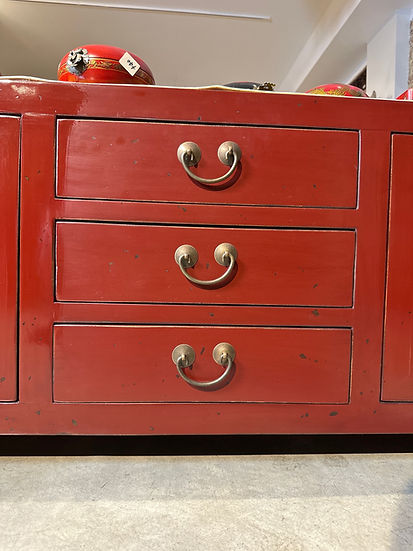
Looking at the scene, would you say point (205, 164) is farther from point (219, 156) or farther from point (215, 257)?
point (215, 257)

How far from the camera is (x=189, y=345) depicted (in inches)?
27.9

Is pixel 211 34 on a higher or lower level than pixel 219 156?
higher

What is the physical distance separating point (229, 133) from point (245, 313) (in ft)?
1.11

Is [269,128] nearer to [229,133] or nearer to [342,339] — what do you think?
[229,133]

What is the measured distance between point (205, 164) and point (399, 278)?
0.43 metres

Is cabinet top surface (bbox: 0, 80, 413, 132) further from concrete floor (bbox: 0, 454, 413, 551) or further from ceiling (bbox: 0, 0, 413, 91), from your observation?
ceiling (bbox: 0, 0, 413, 91)

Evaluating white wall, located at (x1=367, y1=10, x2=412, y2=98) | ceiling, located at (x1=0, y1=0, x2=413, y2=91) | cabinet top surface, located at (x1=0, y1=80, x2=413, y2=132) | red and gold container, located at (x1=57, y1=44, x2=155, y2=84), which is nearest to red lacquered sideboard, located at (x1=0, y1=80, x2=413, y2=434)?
cabinet top surface, located at (x1=0, y1=80, x2=413, y2=132)

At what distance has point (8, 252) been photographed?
0.69m

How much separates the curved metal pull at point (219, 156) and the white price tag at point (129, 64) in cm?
27

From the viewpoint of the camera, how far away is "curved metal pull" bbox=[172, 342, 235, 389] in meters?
0.69

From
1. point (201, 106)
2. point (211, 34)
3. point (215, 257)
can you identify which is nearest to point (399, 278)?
point (215, 257)

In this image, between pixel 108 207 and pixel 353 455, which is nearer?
pixel 108 207

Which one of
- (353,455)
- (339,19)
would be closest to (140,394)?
(353,455)

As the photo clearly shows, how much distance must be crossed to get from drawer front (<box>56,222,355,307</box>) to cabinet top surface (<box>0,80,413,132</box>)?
0.20 m
